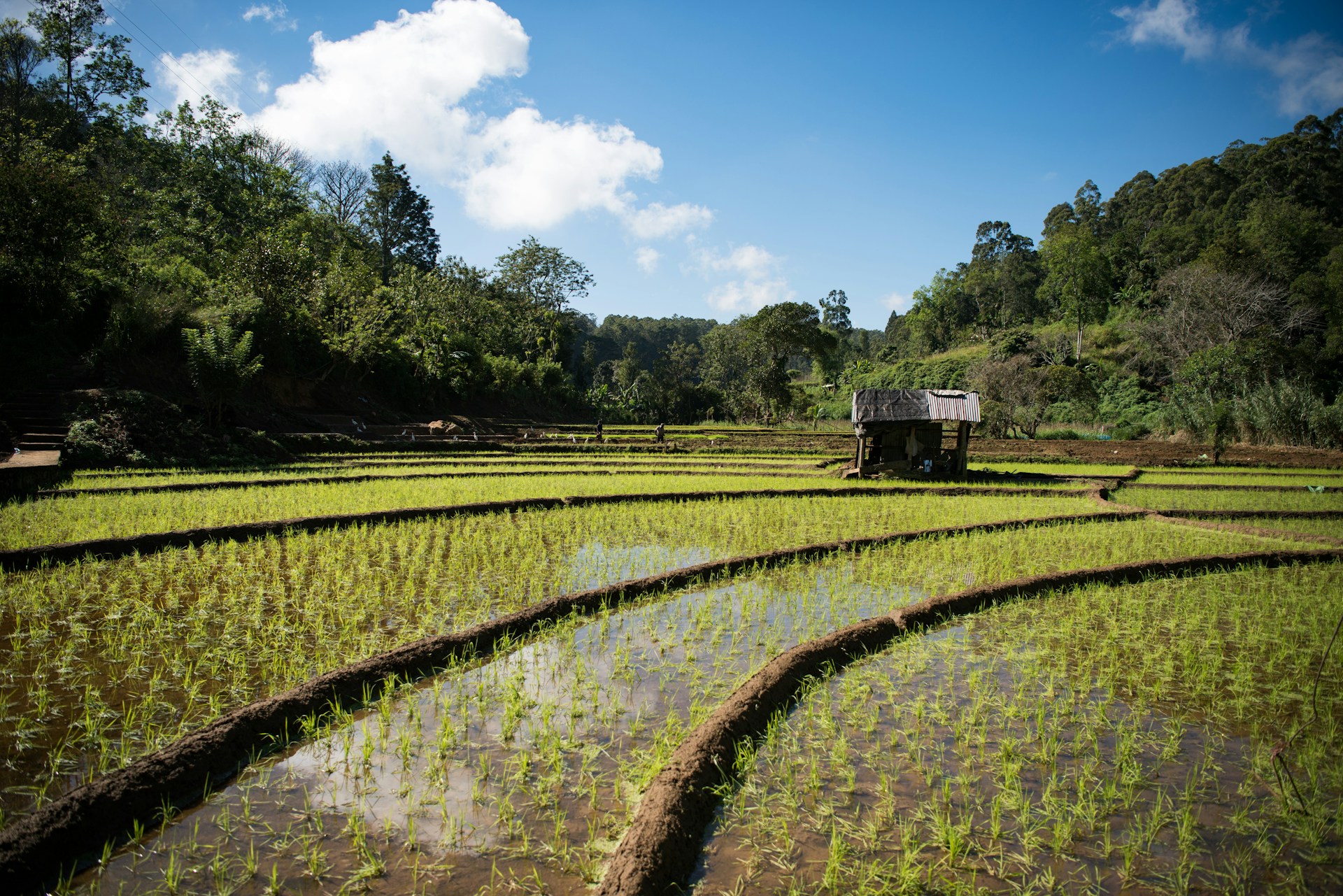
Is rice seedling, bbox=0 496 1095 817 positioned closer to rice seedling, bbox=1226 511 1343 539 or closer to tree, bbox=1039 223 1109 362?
rice seedling, bbox=1226 511 1343 539

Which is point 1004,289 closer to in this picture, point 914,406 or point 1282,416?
point 1282,416

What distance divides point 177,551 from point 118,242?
18110 millimetres

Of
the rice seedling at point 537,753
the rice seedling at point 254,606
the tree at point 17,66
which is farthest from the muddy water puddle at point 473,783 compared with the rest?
the tree at point 17,66

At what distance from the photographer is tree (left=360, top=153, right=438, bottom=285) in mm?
44125

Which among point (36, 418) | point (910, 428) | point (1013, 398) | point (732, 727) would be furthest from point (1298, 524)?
point (36, 418)

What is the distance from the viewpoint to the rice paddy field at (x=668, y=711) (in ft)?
8.28

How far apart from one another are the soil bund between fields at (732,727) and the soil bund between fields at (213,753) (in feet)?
6.21

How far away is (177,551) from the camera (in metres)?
6.92

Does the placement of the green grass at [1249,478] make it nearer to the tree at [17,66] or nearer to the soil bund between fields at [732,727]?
the soil bund between fields at [732,727]

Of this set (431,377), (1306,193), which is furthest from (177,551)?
(1306,193)

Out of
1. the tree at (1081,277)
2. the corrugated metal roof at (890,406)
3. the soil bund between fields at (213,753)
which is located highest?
the tree at (1081,277)

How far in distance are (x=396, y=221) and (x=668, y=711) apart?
49.4 m

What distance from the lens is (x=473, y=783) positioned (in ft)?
9.93

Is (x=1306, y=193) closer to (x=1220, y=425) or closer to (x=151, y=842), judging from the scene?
(x=1220, y=425)
